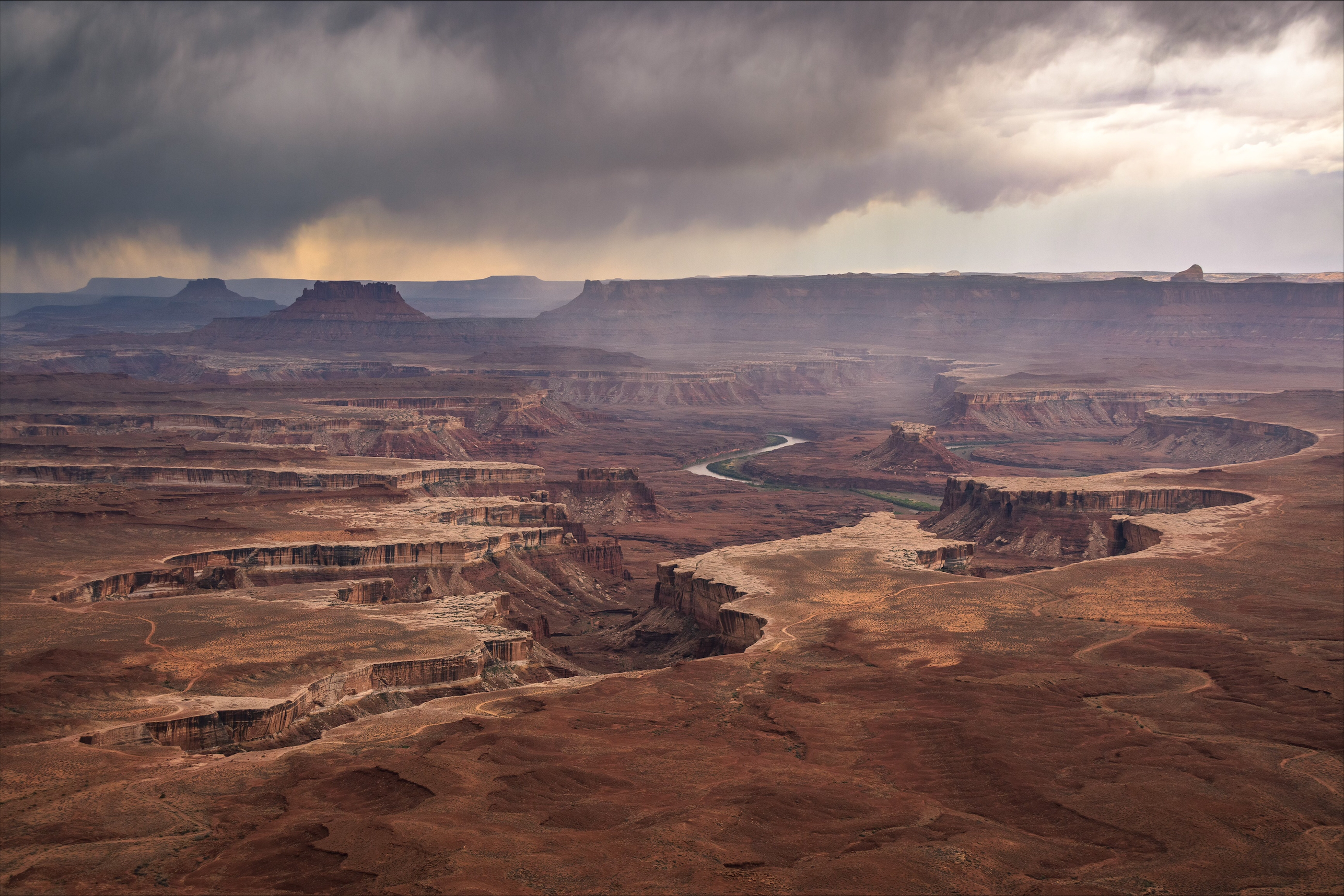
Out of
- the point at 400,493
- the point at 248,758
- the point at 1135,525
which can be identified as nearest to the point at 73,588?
the point at 248,758

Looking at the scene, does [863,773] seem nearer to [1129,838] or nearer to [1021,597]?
[1129,838]

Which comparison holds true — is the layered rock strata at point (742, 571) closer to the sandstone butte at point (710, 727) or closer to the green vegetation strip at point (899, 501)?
the sandstone butte at point (710, 727)

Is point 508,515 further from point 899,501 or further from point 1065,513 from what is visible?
point 899,501

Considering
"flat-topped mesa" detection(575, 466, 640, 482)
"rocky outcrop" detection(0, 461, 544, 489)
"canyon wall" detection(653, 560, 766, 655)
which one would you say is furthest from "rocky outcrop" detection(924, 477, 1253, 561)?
"rocky outcrop" detection(0, 461, 544, 489)

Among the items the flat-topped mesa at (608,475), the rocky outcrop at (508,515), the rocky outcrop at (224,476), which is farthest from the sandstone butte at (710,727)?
the flat-topped mesa at (608,475)

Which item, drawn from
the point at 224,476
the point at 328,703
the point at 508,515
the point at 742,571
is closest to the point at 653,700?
the point at 328,703
